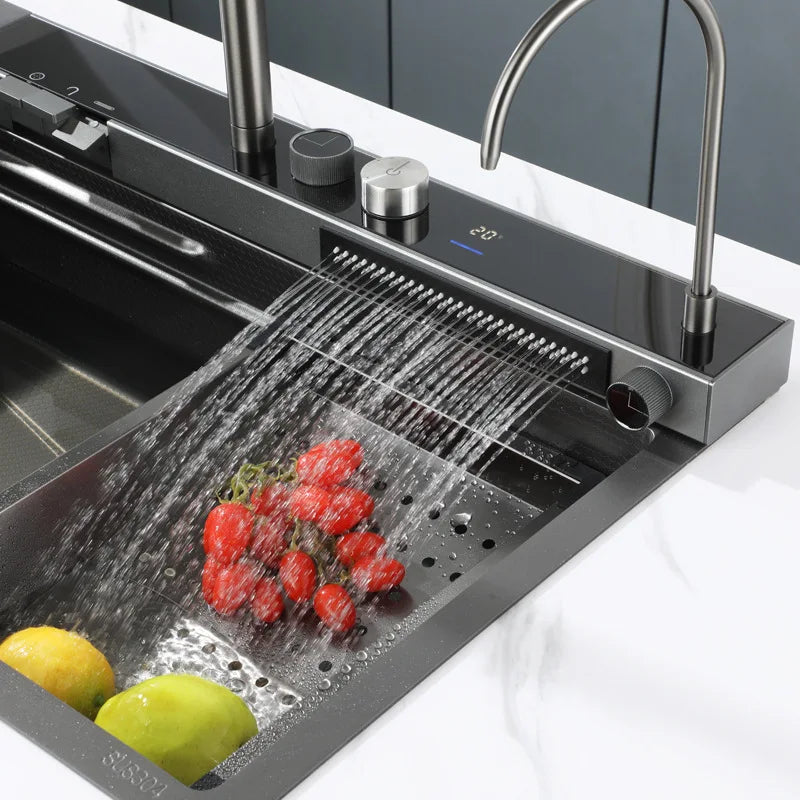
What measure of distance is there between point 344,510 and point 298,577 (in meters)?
0.07

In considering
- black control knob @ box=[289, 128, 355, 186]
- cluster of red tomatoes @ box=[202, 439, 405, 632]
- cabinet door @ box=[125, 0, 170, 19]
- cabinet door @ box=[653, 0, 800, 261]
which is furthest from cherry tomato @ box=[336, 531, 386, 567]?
cabinet door @ box=[125, 0, 170, 19]

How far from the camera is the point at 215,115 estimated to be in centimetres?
134

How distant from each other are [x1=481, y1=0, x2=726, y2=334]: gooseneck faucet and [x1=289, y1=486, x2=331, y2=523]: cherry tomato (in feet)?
1.04

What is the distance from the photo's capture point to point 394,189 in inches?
46.3

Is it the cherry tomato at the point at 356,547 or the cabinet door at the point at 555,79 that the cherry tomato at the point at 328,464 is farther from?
the cabinet door at the point at 555,79

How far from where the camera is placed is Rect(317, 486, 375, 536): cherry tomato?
3.59ft

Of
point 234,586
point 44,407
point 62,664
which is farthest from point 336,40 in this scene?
point 62,664

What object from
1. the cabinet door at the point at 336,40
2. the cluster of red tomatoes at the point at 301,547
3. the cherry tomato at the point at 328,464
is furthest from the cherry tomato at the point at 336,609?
the cabinet door at the point at 336,40

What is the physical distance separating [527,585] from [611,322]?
10.0 inches

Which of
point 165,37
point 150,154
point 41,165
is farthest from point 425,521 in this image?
point 165,37

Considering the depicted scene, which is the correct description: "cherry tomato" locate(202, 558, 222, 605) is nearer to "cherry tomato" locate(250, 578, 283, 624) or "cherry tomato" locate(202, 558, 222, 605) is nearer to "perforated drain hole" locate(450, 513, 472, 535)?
"cherry tomato" locate(250, 578, 283, 624)

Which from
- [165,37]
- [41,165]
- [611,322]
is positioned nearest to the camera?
[611,322]

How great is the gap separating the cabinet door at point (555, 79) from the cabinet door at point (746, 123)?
4 cm

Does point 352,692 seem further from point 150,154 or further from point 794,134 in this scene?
point 794,134
